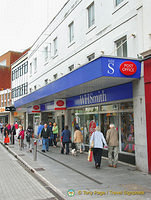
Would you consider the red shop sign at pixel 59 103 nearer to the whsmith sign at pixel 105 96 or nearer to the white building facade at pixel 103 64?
the white building facade at pixel 103 64

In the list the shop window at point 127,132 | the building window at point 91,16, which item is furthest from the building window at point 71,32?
the shop window at point 127,132

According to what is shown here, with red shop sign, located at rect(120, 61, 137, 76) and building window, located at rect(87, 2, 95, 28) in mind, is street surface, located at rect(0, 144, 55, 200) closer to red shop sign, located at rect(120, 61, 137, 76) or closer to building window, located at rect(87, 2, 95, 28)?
red shop sign, located at rect(120, 61, 137, 76)

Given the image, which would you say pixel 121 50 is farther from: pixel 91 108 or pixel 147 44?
pixel 91 108

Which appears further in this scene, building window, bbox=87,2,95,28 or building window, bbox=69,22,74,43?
building window, bbox=69,22,74,43

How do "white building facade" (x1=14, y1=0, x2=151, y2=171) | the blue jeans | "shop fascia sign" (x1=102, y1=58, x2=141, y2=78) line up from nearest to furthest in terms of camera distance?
"shop fascia sign" (x1=102, y1=58, x2=141, y2=78), "white building facade" (x1=14, y1=0, x2=151, y2=171), the blue jeans

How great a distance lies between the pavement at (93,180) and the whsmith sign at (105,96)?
2938mm

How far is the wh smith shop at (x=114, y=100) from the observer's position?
27.0 ft

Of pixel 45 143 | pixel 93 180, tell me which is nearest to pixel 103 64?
pixel 93 180

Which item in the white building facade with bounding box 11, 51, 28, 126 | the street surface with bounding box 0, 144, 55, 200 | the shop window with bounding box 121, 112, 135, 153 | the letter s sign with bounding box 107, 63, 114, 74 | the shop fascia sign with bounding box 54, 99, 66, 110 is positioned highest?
the white building facade with bounding box 11, 51, 28, 126

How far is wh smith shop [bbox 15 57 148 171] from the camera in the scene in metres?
8.24

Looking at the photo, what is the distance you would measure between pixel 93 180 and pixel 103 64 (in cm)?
383

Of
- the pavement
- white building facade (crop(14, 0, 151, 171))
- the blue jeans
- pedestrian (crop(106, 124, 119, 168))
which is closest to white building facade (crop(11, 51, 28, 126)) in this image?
white building facade (crop(14, 0, 151, 171))

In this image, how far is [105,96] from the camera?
11109 millimetres

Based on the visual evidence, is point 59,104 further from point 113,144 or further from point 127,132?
point 113,144
